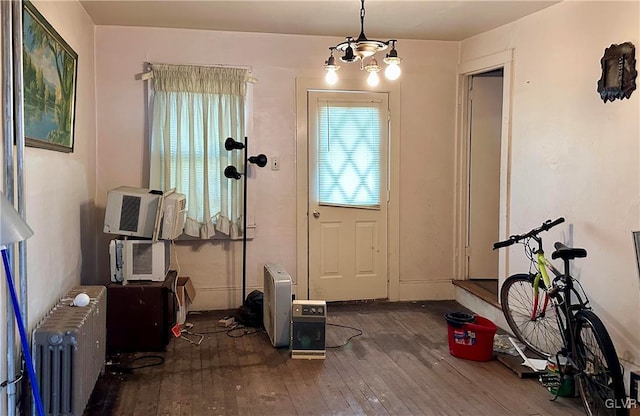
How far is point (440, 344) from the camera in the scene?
13.9ft

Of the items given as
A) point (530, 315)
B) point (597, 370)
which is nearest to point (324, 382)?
point (597, 370)

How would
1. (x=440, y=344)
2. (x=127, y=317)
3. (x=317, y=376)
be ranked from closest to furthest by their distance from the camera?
(x=317, y=376) → (x=127, y=317) → (x=440, y=344)

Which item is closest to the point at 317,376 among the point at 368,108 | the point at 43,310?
the point at 43,310

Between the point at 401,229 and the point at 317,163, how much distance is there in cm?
104

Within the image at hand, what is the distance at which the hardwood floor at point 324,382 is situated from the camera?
313cm

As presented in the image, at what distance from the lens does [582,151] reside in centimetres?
367

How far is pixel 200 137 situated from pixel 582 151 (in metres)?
2.96

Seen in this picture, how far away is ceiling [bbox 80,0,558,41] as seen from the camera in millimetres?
4102

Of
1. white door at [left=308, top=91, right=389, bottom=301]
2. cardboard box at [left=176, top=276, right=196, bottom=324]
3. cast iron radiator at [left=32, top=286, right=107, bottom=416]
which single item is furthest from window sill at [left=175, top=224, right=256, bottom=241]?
cast iron radiator at [left=32, top=286, right=107, bottom=416]

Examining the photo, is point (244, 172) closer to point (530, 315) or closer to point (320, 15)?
point (320, 15)

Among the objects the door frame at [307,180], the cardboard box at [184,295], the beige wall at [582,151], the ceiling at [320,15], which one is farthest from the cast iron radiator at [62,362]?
the beige wall at [582,151]

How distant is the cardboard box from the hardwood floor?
0.70 ft

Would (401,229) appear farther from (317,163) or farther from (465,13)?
(465,13)

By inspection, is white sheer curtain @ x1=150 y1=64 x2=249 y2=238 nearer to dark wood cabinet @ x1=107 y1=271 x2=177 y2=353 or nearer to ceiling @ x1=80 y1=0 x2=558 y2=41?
ceiling @ x1=80 y1=0 x2=558 y2=41
